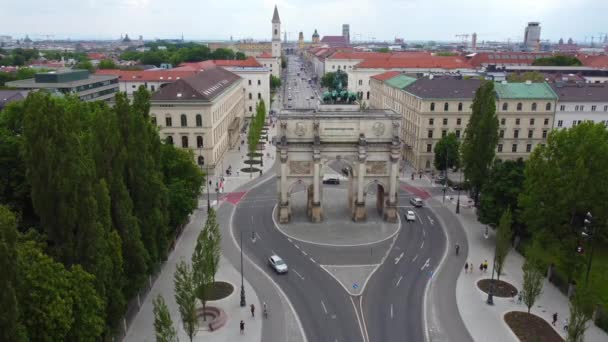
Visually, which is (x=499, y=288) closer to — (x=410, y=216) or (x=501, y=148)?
(x=410, y=216)

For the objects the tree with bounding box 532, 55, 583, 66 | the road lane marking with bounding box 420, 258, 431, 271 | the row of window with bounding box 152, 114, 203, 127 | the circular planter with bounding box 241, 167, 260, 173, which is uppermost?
the tree with bounding box 532, 55, 583, 66

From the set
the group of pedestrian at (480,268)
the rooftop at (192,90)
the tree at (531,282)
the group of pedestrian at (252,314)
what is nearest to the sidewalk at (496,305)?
the group of pedestrian at (480,268)

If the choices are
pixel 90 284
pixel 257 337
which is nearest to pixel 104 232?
pixel 90 284

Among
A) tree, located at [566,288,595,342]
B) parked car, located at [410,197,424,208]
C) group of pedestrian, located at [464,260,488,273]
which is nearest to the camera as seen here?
tree, located at [566,288,595,342]

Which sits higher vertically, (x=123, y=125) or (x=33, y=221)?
(x=123, y=125)

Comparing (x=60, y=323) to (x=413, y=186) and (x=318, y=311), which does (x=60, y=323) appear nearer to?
(x=318, y=311)

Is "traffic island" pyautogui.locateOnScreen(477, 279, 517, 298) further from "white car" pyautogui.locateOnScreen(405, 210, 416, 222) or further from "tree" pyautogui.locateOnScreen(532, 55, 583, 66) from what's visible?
"tree" pyautogui.locateOnScreen(532, 55, 583, 66)

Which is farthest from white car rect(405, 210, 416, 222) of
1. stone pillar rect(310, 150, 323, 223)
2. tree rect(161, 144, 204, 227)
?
tree rect(161, 144, 204, 227)

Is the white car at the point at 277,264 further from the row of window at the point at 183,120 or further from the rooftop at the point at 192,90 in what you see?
the rooftop at the point at 192,90
